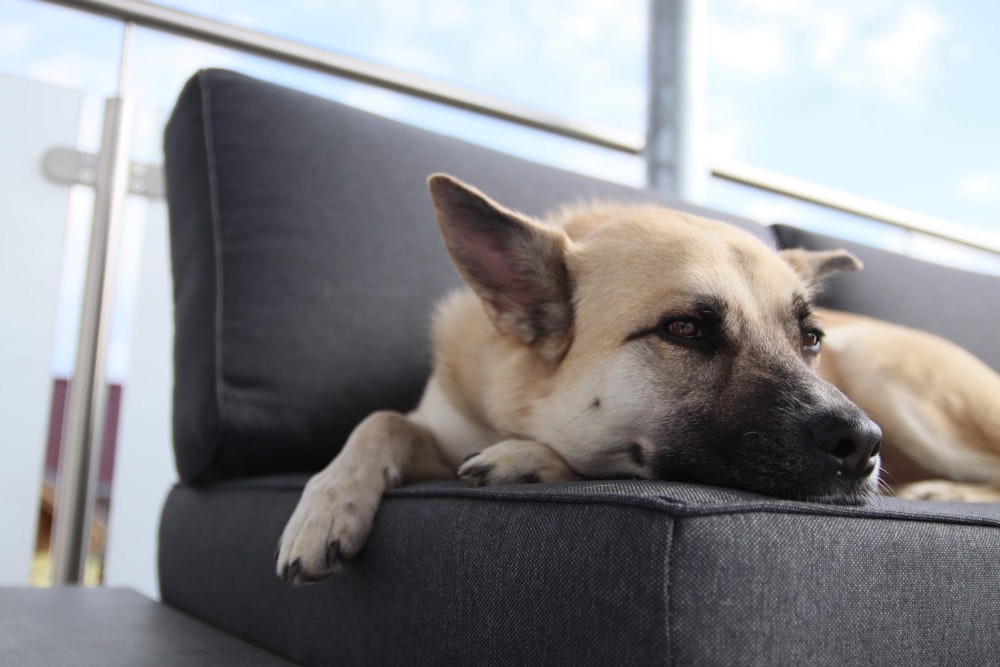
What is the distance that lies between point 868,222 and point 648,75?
139cm

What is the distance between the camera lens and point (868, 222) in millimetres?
3836

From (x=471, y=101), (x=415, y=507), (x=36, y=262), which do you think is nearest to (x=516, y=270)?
(x=415, y=507)

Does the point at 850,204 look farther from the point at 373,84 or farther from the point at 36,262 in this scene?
the point at 36,262

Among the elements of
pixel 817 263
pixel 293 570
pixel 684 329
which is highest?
pixel 817 263

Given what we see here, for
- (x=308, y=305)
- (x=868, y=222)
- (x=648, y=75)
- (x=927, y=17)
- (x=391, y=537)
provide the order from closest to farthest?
(x=391, y=537) → (x=308, y=305) → (x=648, y=75) → (x=868, y=222) → (x=927, y=17)

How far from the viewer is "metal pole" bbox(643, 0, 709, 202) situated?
317cm

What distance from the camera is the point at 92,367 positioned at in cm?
207

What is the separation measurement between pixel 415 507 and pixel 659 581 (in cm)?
44

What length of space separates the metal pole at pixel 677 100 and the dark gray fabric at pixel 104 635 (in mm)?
2391

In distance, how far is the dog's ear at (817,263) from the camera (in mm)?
1673

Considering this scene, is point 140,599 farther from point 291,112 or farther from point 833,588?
point 833,588

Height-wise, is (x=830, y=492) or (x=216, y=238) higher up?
(x=216, y=238)

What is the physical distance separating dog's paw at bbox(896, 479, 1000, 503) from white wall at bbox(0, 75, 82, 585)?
206 centimetres

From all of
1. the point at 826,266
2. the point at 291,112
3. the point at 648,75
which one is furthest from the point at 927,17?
the point at 291,112
